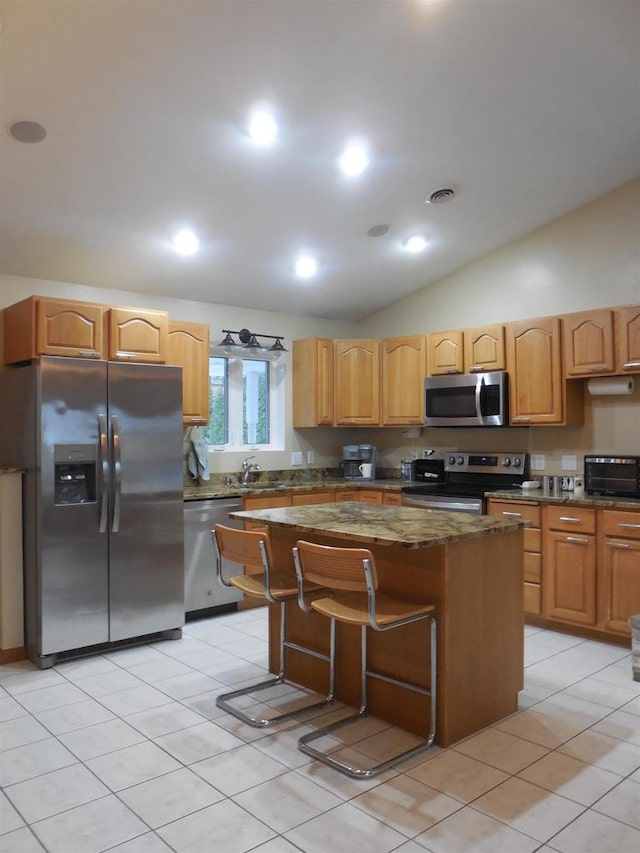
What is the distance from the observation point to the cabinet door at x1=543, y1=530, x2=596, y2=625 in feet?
13.1

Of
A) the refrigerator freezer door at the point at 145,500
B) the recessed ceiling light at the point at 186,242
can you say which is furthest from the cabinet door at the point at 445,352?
the refrigerator freezer door at the point at 145,500

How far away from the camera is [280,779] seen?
2398mm

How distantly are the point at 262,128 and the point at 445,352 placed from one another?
2533 millimetres

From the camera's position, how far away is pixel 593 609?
13.1ft

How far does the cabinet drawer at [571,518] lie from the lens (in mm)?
4004

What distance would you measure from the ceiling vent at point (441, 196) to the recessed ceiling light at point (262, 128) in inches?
50.3

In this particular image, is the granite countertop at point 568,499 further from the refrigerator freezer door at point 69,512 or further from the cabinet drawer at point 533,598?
the refrigerator freezer door at point 69,512

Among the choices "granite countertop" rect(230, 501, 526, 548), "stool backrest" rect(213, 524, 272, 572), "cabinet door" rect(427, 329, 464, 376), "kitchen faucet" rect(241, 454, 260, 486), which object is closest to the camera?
"granite countertop" rect(230, 501, 526, 548)

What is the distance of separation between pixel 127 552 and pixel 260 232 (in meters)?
2.29

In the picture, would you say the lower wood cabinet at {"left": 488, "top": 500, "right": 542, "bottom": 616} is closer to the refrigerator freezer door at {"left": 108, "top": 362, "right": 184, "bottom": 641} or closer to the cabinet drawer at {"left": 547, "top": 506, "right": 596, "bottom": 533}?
the cabinet drawer at {"left": 547, "top": 506, "right": 596, "bottom": 533}

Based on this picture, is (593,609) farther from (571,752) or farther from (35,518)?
(35,518)

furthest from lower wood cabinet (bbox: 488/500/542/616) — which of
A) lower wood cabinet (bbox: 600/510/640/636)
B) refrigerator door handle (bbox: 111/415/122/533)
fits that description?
refrigerator door handle (bbox: 111/415/122/533)

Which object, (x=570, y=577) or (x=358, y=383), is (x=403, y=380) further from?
(x=570, y=577)

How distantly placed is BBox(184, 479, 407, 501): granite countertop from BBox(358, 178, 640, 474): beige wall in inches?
29.9
